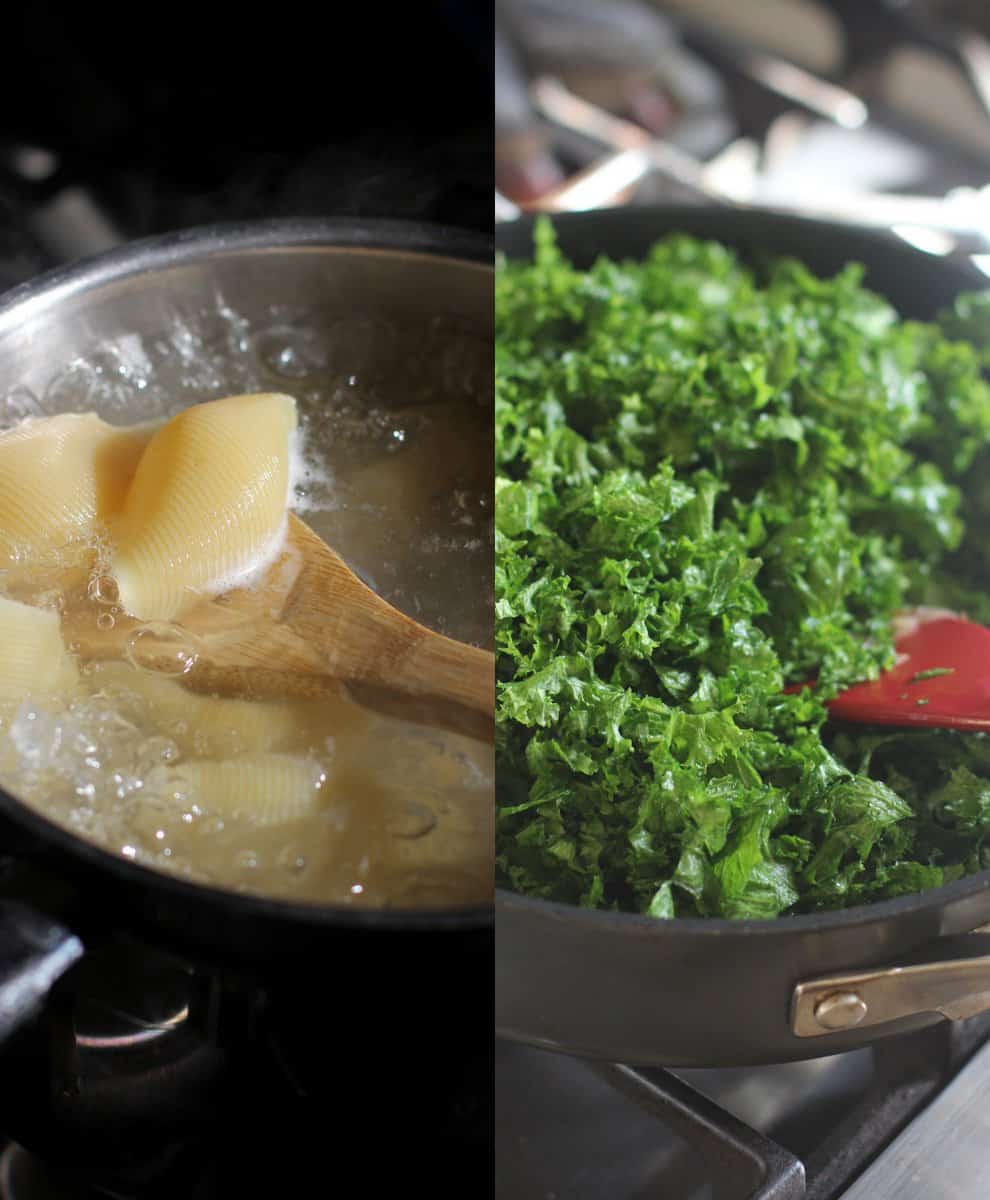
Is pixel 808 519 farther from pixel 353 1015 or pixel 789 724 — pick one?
pixel 353 1015

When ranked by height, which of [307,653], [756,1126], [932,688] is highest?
[307,653]

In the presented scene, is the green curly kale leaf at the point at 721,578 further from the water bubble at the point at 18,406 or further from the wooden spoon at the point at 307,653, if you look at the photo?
the water bubble at the point at 18,406

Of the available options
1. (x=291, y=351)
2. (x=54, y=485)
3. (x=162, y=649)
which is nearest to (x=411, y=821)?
(x=162, y=649)

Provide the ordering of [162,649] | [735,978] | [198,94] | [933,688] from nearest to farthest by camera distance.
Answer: [735,978] < [162,649] < [933,688] < [198,94]

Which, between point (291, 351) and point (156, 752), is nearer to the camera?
point (156, 752)

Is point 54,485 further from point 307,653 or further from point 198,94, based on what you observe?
point 198,94

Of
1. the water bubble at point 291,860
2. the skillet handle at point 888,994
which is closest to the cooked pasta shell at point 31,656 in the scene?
the water bubble at point 291,860
